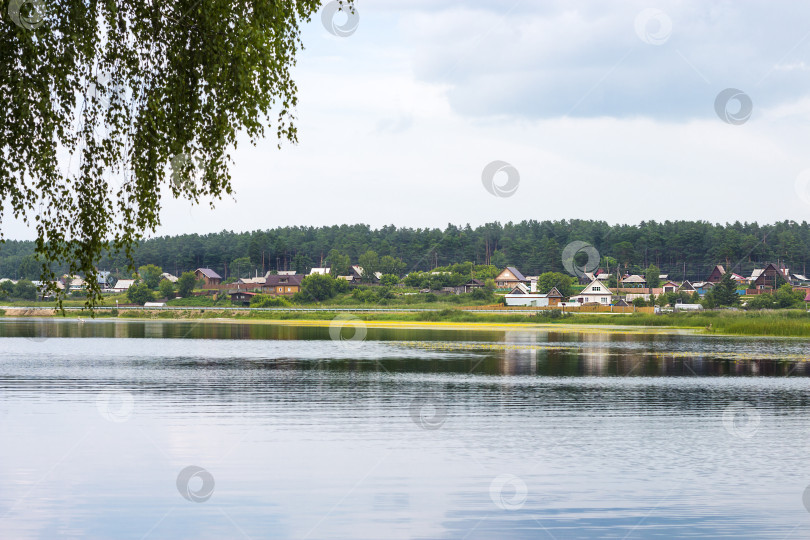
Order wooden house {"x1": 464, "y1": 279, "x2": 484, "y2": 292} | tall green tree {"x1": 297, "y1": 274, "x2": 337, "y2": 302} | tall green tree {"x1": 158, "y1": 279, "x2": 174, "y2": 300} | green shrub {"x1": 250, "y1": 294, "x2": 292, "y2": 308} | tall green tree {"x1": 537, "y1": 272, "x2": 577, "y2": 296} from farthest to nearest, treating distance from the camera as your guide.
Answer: wooden house {"x1": 464, "y1": 279, "x2": 484, "y2": 292} → tall green tree {"x1": 158, "y1": 279, "x2": 174, "y2": 300} → tall green tree {"x1": 537, "y1": 272, "x2": 577, "y2": 296} → tall green tree {"x1": 297, "y1": 274, "x2": 337, "y2": 302} → green shrub {"x1": 250, "y1": 294, "x2": 292, "y2": 308}

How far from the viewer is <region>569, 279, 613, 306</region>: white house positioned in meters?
170

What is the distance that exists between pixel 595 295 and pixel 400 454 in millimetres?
155615

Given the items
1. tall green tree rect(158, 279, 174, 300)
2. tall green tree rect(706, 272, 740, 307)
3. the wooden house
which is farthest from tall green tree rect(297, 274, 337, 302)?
tall green tree rect(706, 272, 740, 307)

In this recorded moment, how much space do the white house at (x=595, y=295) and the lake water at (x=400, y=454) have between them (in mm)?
130243

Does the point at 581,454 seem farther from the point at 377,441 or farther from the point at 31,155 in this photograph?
the point at 31,155

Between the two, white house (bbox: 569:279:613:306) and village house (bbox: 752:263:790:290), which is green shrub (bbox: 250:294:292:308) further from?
village house (bbox: 752:263:790:290)

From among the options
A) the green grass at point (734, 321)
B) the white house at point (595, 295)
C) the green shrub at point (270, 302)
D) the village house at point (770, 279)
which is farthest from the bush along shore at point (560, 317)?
the village house at point (770, 279)

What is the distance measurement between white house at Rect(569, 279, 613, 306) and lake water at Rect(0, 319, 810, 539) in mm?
130243

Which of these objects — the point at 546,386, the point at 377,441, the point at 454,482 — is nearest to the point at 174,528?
the point at 454,482

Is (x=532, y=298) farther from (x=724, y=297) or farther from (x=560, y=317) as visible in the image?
(x=560, y=317)

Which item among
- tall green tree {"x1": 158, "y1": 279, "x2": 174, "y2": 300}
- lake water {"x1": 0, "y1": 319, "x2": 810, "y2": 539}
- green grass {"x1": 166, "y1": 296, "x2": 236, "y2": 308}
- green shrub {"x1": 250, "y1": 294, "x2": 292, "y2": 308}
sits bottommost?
green grass {"x1": 166, "y1": 296, "x2": 236, "y2": 308}

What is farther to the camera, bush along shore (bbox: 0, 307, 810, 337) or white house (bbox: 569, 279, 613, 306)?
white house (bbox: 569, 279, 613, 306)

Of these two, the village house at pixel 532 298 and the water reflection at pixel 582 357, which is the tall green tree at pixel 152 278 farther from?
the water reflection at pixel 582 357

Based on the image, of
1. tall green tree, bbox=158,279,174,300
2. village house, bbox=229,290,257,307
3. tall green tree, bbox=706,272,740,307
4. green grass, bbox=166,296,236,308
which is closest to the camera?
tall green tree, bbox=706,272,740,307
